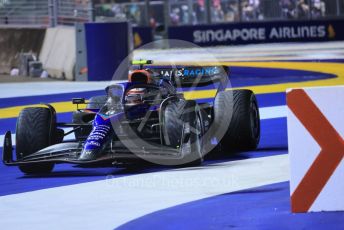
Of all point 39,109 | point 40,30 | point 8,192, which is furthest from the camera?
point 40,30

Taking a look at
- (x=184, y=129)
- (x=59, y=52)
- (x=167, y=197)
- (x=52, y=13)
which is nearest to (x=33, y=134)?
(x=184, y=129)

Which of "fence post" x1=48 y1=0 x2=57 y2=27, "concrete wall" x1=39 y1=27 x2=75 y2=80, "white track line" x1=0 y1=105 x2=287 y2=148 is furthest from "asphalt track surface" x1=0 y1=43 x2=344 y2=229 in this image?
"fence post" x1=48 y1=0 x2=57 y2=27

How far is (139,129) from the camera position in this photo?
34.2 feet

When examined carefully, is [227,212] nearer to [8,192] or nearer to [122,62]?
[8,192]

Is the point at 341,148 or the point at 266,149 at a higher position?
the point at 341,148

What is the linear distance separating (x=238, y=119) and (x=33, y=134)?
2.27 meters

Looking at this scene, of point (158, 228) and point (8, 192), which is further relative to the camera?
point (8, 192)

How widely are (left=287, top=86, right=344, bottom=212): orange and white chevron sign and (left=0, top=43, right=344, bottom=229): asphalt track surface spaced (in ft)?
0.42

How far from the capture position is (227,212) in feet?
25.8

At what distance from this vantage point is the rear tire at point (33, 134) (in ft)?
34.0

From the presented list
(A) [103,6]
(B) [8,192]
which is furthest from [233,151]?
(A) [103,6]

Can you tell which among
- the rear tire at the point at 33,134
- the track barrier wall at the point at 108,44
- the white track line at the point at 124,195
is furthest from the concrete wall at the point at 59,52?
the white track line at the point at 124,195

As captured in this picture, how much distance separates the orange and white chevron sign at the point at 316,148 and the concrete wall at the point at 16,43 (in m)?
18.9

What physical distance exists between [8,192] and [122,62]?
512 inches
